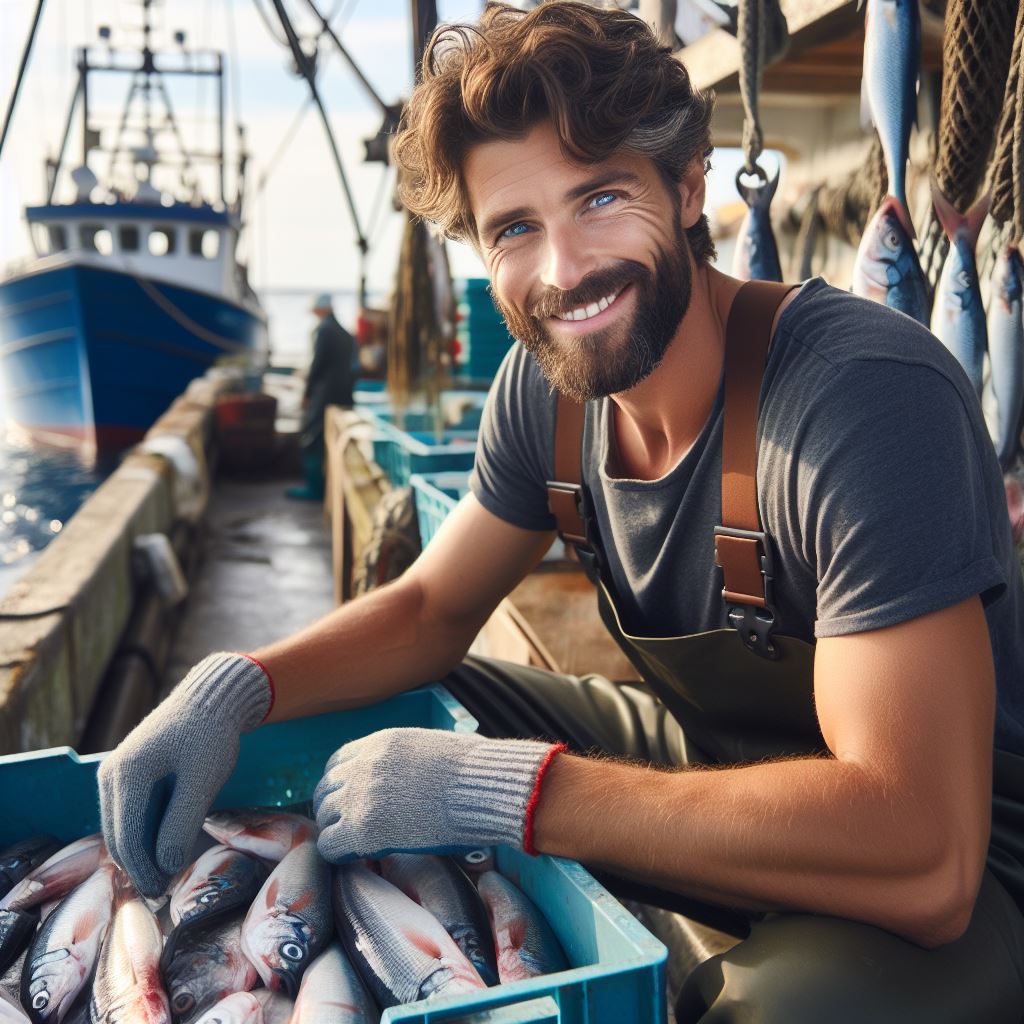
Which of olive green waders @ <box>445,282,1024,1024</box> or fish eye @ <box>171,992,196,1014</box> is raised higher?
olive green waders @ <box>445,282,1024,1024</box>

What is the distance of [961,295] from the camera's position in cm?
A: 235

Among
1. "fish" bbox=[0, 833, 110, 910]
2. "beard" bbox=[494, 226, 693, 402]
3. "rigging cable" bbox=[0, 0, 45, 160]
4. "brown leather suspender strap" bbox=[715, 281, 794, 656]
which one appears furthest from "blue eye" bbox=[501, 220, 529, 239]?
"rigging cable" bbox=[0, 0, 45, 160]

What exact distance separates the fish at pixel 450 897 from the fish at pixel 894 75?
5.79 feet

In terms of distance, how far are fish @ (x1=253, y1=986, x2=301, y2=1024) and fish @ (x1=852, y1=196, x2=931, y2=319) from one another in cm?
185

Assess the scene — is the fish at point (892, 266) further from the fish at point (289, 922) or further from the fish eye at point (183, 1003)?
the fish eye at point (183, 1003)

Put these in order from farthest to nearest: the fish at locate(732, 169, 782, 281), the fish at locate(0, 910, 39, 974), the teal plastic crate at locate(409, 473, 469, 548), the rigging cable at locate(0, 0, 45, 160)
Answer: the rigging cable at locate(0, 0, 45, 160)
the teal plastic crate at locate(409, 473, 469, 548)
the fish at locate(732, 169, 782, 281)
the fish at locate(0, 910, 39, 974)

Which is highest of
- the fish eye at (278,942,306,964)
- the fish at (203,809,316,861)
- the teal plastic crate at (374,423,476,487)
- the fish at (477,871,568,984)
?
the fish at (477,871,568,984)

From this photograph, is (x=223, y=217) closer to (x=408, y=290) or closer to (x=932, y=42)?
(x=408, y=290)

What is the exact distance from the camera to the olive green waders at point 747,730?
1395 mm

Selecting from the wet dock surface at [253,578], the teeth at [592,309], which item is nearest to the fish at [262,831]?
the teeth at [592,309]

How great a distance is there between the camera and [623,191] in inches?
75.4

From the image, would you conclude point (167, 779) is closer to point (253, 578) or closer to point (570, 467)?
point (570, 467)

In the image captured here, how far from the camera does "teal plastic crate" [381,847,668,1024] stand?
3.91ft

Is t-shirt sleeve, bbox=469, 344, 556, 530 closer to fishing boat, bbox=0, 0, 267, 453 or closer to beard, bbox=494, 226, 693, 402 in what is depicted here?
beard, bbox=494, 226, 693, 402
